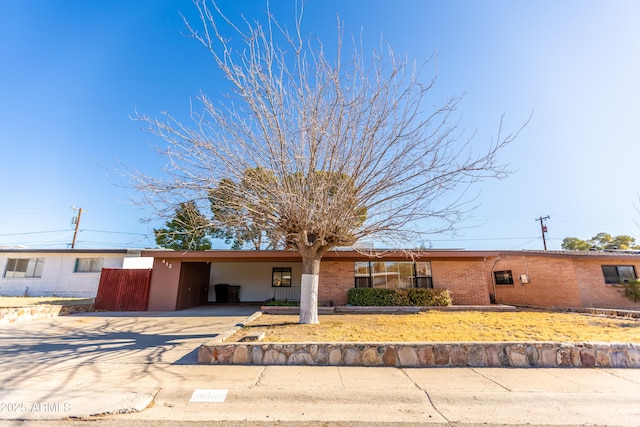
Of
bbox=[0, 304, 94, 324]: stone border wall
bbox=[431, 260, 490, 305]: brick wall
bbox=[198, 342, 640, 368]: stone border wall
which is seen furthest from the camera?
bbox=[431, 260, 490, 305]: brick wall

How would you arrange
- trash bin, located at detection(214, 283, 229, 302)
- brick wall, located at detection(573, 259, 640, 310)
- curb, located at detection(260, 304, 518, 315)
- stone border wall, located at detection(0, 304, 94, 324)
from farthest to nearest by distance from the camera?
trash bin, located at detection(214, 283, 229, 302) → brick wall, located at detection(573, 259, 640, 310) → curb, located at detection(260, 304, 518, 315) → stone border wall, located at detection(0, 304, 94, 324)

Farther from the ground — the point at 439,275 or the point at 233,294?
the point at 439,275

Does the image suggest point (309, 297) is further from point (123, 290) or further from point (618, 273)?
point (618, 273)

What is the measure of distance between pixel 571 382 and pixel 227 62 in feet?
28.4

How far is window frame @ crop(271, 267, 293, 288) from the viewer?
59.0ft

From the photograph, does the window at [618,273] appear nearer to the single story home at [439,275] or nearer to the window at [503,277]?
the single story home at [439,275]

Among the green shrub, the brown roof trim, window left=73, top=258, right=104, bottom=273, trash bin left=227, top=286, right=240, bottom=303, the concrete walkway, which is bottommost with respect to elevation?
the concrete walkway

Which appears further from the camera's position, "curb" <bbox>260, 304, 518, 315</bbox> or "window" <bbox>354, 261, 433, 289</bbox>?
"window" <bbox>354, 261, 433, 289</bbox>

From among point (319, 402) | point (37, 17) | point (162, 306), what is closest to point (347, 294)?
point (162, 306)

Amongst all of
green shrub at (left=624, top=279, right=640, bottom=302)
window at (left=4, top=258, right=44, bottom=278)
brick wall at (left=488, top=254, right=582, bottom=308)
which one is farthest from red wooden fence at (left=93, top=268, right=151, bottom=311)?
green shrub at (left=624, top=279, right=640, bottom=302)

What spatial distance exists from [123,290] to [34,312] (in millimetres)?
3249

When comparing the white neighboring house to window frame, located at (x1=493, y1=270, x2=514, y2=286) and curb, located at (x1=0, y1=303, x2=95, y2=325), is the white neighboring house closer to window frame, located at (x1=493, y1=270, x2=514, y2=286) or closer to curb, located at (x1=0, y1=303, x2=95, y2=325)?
curb, located at (x1=0, y1=303, x2=95, y2=325)

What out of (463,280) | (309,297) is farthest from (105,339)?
(463,280)

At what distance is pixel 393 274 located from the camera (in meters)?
13.6
